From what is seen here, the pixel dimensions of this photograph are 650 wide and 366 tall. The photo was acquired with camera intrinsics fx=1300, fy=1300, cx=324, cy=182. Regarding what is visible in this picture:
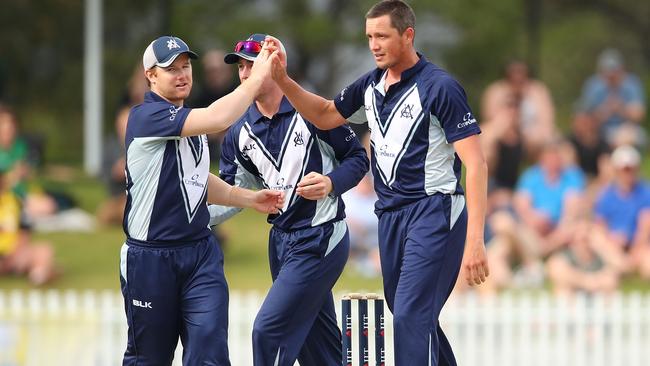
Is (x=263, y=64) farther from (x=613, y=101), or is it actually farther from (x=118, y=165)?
(x=613, y=101)

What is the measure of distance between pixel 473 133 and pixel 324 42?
18.2m

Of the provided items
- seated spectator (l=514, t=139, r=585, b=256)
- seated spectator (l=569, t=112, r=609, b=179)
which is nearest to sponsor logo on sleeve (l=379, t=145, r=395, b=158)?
seated spectator (l=514, t=139, r=585, b=256)

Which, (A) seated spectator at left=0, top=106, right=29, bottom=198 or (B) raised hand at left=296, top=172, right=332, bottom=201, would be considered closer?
(B) raised hand at left=296, top=172, right=332, bottom=201

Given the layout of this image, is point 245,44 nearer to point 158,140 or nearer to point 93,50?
point 158,140

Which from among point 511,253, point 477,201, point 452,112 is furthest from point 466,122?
point 511,253

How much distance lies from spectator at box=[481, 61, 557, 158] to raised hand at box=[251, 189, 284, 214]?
9.36 meters

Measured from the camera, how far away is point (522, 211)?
14133 mm

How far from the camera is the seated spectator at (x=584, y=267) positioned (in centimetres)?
1303

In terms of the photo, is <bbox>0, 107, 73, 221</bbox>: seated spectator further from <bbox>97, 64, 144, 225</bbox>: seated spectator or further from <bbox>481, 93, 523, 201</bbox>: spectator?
<bbox>481, 93, 523, 201</bbox>: spectator

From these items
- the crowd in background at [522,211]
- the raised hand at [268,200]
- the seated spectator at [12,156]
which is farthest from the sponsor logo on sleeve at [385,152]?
the seated spectator at [12,156]

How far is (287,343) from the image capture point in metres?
7.02

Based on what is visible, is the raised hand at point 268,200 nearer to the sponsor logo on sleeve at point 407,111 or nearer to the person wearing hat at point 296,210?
the person wearing hat at point 296,210

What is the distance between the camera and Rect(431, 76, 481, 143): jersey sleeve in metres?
6.56

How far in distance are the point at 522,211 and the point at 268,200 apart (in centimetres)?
746
